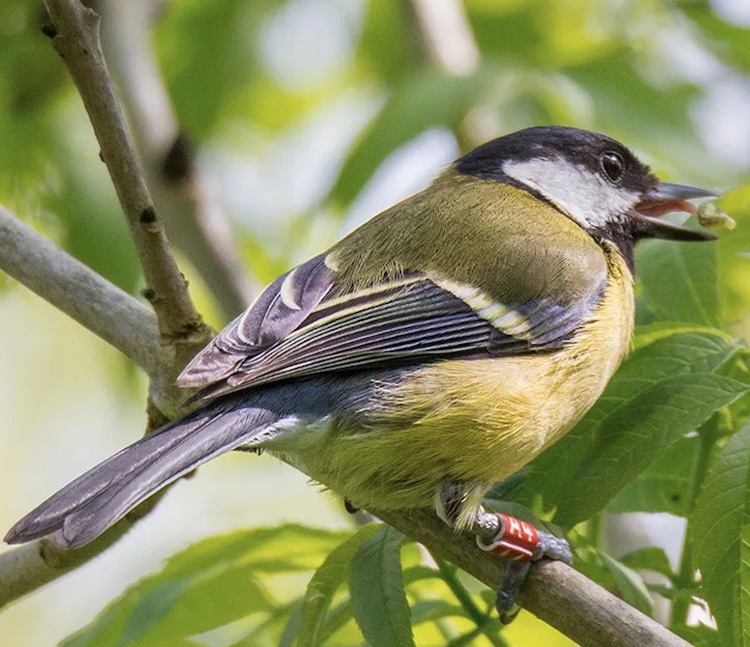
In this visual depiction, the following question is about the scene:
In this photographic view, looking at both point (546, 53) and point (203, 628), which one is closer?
point (203, 628)

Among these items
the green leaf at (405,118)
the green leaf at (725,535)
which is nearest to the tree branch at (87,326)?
the green leaf at (725,535)

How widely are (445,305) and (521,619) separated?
72 centimetres

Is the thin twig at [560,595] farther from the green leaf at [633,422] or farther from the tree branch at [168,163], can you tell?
the tree branch at [168,163]

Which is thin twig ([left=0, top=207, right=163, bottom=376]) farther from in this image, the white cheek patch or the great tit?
the white cheek patch

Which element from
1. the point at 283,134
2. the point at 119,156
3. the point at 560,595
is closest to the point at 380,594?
the point at 560,595

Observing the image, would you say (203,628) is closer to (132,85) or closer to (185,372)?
(185,372)

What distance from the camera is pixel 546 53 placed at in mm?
4062

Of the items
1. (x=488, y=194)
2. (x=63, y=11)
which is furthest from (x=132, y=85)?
(x=63, y=11)

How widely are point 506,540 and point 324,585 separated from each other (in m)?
0.43

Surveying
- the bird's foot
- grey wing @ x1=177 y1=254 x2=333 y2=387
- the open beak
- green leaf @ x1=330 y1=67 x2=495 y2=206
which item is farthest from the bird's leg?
the open beak

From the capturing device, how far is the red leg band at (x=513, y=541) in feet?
7.33

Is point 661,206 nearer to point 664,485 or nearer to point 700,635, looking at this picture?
point 664,485

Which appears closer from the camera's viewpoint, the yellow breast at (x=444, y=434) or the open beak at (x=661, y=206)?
the yellow breast at (x=444, y=434)

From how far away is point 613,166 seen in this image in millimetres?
3312
